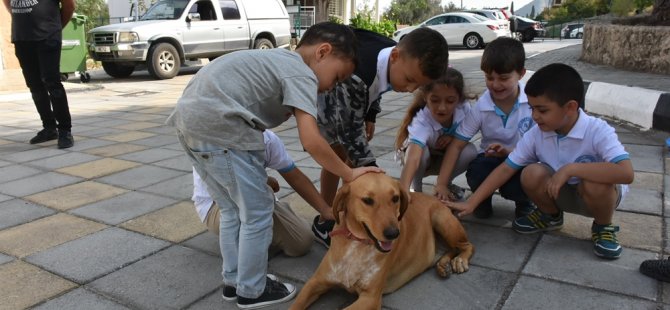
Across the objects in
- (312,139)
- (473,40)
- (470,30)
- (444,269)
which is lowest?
(444,269)

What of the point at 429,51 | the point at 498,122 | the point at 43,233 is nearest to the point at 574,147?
the point at 498,122

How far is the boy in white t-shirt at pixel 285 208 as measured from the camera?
2.95 meters

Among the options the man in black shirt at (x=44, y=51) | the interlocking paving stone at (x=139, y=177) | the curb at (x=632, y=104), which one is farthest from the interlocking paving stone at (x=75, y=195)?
the curb at (x=632, y=104)

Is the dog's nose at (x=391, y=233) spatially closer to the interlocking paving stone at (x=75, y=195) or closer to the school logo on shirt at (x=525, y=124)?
the school logo on shirt at (x=525, y=124)

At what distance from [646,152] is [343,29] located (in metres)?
3.98

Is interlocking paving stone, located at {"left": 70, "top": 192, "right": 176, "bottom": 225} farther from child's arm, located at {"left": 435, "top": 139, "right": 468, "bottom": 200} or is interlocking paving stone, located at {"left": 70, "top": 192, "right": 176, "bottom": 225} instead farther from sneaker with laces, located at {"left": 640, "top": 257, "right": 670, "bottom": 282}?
sneaker with laces, located at {"left": 640, "top": 257, "right": 670, "bottom": 282}

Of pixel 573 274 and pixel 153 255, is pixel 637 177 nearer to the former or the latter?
pixel 573 274

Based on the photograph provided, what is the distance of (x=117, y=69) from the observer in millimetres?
13680

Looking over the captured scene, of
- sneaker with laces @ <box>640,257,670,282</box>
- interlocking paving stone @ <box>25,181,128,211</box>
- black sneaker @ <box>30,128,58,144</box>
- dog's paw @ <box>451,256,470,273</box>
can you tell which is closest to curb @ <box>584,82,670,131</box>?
sneaker with laces @ <box>640,257,670,282</box>

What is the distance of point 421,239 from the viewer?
113 inches

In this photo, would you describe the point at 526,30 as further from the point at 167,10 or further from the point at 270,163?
the point at 270,163

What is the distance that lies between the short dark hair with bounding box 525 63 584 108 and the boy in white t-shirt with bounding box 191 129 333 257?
1.32 m

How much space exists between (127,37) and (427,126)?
10521 millimetres

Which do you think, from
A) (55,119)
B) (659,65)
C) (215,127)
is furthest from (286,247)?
(659,65)
